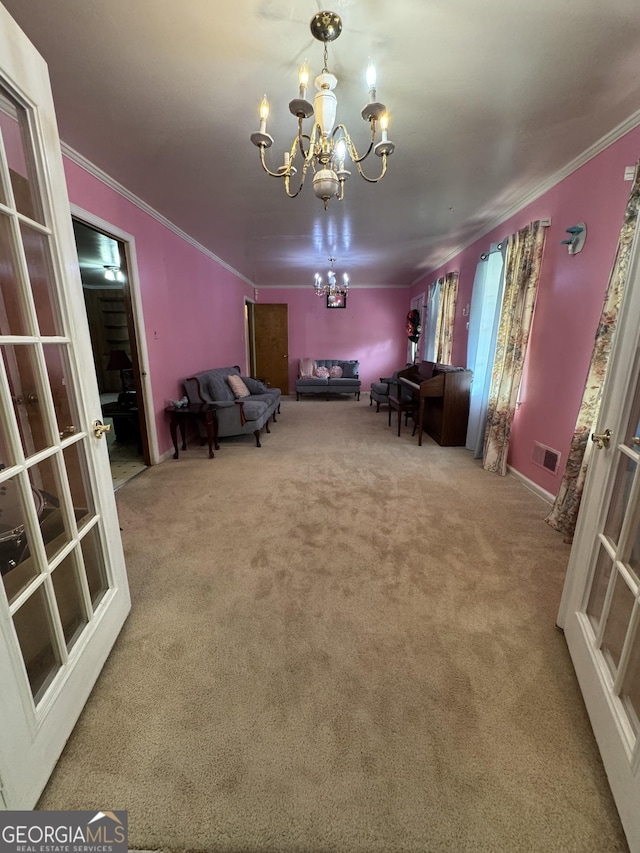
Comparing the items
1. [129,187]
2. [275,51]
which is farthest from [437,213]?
[129,187]

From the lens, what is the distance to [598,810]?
37.4 inches

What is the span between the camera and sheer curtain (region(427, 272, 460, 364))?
498 cm

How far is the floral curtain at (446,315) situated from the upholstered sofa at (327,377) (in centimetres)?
213

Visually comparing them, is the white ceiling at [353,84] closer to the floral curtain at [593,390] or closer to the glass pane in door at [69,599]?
the floral curtain at [593,390]

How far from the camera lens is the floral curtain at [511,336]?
2916 millimetres

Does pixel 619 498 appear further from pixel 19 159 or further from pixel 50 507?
pixel 19 159

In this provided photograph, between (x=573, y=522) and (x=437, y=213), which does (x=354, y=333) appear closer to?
(x=437, y=213)

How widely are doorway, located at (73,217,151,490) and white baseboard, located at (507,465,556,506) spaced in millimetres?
3135

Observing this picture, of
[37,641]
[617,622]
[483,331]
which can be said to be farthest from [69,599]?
[483,331]

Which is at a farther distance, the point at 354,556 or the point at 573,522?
the point at 573,522

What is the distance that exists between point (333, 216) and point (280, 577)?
3.44 meters

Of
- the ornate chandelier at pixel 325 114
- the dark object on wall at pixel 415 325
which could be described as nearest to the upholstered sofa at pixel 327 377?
the dark object on wall at pixel 415 325

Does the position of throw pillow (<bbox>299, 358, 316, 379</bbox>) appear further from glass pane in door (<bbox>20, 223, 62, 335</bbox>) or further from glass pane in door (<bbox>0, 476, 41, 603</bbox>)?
glass pane in door (<bbox>0, 476, 41, 603</bbox>)

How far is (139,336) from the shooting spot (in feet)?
10.7
